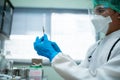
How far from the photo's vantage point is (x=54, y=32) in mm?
3805

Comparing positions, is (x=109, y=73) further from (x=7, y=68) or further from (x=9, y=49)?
(x=9, y=49)

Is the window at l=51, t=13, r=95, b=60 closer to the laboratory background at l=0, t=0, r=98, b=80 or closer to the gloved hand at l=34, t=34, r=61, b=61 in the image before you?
the laboratory background at l=0, t=0, r=98, b=80

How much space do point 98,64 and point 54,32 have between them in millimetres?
2430

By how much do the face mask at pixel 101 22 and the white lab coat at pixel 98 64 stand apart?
0.30 feet

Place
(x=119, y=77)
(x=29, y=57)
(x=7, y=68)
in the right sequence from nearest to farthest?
(x=119, y=77) → (x=7, y=68) → (x=29, y=57)

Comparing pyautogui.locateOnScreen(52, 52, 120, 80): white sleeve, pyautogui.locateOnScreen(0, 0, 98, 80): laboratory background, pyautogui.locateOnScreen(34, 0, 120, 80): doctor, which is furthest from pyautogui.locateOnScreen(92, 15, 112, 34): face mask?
pyautogui.locateOnScreen(0, 0, 98, 80): laboratory background

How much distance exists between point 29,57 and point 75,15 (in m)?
1.15

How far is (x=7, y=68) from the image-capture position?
303 cm

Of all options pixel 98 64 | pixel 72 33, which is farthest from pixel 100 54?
pixel 72 33

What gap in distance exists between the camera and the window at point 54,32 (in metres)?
3.74

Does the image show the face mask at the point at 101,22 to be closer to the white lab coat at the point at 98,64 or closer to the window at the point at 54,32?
the white lab coat at the point at 98,64

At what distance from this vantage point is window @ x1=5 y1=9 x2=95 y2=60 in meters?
3.74

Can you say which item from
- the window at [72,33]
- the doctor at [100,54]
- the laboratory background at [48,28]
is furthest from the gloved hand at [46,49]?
the window at [72,33]

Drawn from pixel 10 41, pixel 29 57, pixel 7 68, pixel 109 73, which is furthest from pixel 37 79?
pixel 109 73
